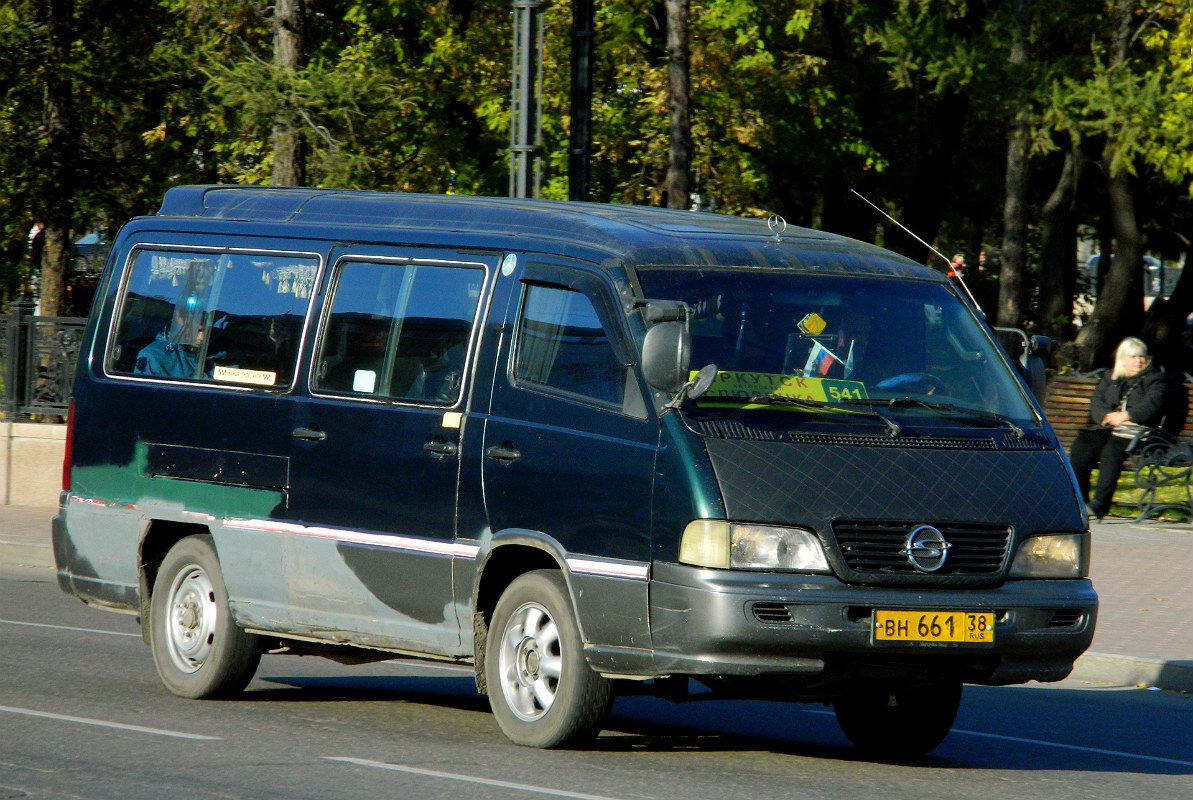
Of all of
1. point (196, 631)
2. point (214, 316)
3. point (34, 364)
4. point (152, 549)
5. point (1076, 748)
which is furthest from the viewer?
point (34, 364)

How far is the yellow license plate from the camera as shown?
692 centimetres

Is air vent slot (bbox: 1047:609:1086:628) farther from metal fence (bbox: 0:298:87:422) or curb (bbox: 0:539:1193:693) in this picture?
metal fence (bbox: 0:298:87:422)

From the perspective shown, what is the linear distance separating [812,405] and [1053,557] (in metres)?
1.13

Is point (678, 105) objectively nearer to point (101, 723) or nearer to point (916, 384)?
point (916, 384)

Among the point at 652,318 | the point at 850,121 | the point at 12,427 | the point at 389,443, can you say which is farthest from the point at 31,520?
the point at 850,121

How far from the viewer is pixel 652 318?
7.07m

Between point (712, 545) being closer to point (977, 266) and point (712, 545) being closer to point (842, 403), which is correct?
point (842, 403)

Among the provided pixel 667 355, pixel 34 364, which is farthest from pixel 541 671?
pixel 34 364

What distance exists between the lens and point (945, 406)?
7516mm

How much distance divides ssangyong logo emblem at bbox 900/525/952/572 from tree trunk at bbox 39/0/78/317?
19.8 meters

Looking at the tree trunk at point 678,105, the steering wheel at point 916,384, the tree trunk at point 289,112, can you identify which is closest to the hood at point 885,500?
the steering wheel at point 916,384

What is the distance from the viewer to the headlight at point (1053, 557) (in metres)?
7.26

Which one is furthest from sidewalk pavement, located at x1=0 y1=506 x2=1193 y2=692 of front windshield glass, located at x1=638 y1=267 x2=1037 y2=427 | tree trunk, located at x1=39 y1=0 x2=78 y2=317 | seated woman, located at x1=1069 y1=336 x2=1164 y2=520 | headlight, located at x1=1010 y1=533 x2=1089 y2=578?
tree trunk, located at x1=39 y1=0 x2=78 y2=317

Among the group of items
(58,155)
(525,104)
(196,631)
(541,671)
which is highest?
(58,155)
